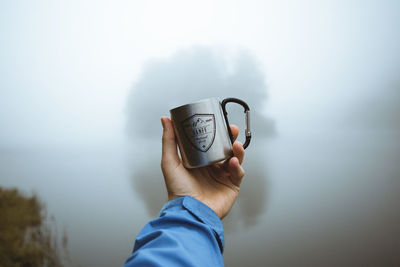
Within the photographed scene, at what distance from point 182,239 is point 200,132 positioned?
0.90ft

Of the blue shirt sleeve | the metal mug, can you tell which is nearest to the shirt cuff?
the blue shirt sleeve

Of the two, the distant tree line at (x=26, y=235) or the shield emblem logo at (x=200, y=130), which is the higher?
the shield emblem logo at (x=200, y=130)

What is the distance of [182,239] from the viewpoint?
0.40 meters

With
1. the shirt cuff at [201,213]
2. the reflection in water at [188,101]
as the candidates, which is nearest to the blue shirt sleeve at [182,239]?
the shirt cuff at [201,213]

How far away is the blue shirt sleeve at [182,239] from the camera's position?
347 mm

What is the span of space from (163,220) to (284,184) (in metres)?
0.92

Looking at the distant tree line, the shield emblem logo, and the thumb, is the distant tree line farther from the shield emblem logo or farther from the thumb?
the shield emblem logo

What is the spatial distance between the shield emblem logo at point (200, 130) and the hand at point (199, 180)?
9 cm

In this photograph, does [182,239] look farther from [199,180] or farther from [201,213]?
[199,180]

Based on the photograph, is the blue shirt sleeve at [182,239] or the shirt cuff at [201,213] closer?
the blue shirt sleeve at [182,239]

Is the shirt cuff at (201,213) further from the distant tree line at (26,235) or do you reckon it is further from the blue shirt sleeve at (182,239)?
the distant tree line at (26,235)

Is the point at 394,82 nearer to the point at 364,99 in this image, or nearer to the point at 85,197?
the point at 364,99

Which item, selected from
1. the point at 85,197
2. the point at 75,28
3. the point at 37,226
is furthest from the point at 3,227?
the point at 75,28

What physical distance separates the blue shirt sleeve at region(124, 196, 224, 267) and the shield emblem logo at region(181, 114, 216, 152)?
5.7 inches
